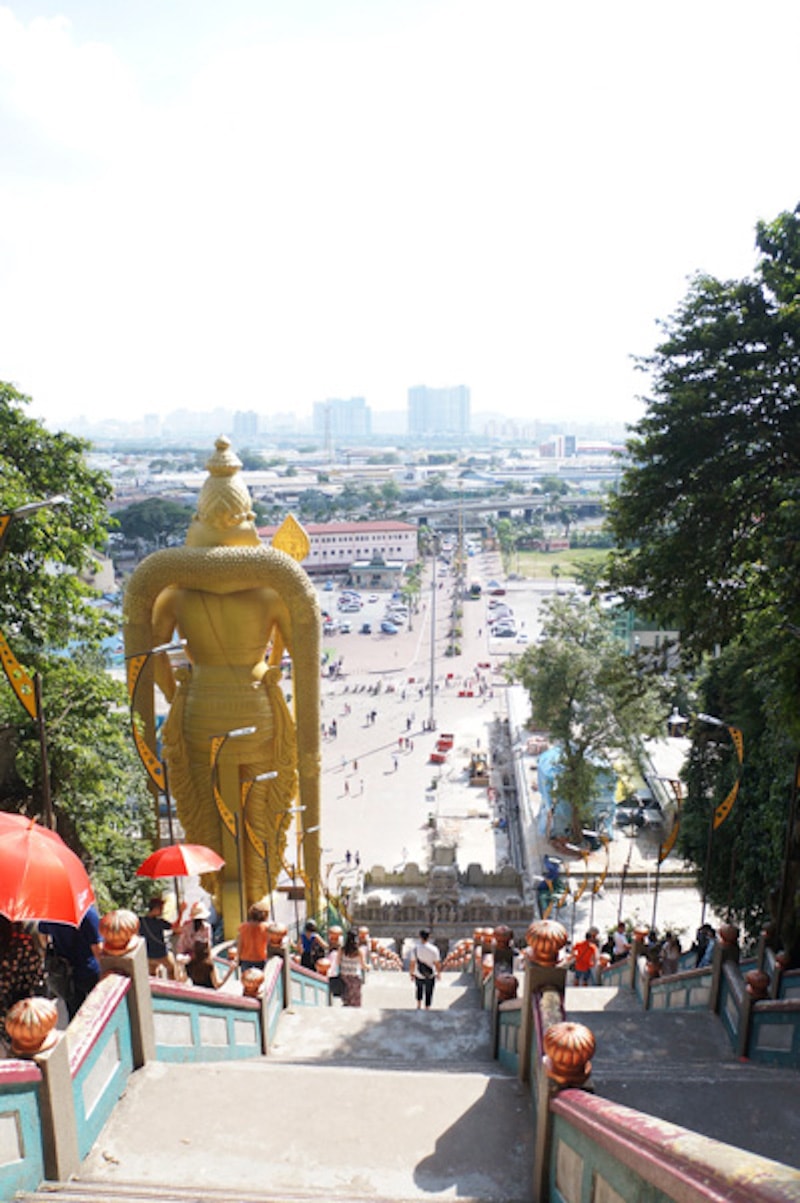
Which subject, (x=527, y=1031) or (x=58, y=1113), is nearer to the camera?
(x=58, y=1113)

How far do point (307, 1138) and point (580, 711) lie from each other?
62.6 ft

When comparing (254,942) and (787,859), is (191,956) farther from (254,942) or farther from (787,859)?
(787,859)

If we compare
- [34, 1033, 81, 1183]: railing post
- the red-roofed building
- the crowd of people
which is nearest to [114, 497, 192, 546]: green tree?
the red-roofed building

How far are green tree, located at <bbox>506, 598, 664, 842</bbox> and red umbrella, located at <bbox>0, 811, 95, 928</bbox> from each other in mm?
18599

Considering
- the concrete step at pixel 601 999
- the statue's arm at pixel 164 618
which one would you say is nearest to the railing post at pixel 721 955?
the concrete step at pixel 601 999

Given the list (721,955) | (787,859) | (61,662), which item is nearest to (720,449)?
(787,859)

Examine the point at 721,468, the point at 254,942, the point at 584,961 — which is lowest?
the point at 584,961

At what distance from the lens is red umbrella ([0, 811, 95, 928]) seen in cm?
473

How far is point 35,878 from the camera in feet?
15.8

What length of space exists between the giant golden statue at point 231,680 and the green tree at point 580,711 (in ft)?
33.9

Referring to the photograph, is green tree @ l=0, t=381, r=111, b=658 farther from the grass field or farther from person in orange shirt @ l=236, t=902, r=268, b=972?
the grass field

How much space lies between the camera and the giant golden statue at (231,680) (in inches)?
531

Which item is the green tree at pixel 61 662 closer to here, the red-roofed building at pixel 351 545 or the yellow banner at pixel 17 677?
A: the yellow banner at pixel 17 677

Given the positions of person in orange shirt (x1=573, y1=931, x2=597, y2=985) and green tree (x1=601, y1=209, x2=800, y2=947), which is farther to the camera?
person in orange shirt (x1=573, y1=931, x2=597, y2=985)
